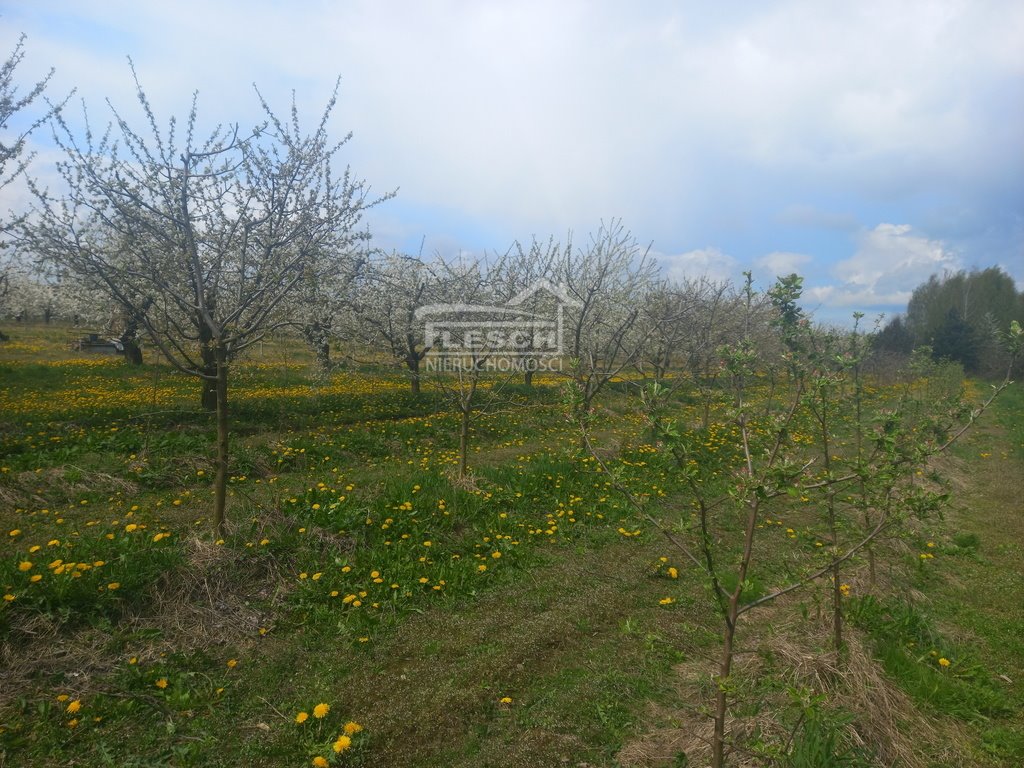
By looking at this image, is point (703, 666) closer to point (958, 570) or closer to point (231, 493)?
point (958, 570)

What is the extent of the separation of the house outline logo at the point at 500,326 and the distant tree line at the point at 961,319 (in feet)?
96.2

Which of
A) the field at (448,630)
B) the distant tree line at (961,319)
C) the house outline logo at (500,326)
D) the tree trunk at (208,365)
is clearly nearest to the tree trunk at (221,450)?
the tree trunk at (208,365)

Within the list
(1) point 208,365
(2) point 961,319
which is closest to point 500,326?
(1) point 208,365

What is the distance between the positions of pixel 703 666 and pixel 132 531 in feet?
15.7

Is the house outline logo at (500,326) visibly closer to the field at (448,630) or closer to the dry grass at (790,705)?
the field at (448,630)

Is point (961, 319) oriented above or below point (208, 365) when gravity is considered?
above

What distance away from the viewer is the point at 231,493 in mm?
6820

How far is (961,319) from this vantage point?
35156 mm

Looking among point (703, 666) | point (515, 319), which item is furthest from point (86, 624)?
point (515, 319)

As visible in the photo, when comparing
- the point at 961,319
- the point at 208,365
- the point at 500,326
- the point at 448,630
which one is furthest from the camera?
the point at 961,319

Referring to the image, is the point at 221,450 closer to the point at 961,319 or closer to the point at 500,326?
the point at 500,326

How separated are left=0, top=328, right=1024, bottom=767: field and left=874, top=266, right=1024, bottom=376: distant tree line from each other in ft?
110

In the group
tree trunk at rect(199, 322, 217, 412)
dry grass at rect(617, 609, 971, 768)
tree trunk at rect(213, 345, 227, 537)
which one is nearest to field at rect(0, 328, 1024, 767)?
dry grass at rect(617, 609, 971, 768)

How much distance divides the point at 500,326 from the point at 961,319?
38.9m
